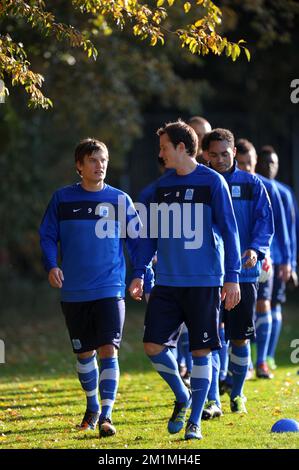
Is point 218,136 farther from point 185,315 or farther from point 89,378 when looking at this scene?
point 89,378

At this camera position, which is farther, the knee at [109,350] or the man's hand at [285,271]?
the man's hand at [285,271]

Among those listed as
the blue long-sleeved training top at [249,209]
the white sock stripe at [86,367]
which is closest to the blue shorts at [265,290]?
the blue long-sleeved training top at [249,209]

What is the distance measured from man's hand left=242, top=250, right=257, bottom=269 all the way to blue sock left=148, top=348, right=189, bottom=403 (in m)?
1.09

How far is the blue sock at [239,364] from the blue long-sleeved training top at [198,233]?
153 centimetres

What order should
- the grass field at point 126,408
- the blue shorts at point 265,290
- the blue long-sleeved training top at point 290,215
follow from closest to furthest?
the grass field at point 126,408, the blue shorts at point 265,290, the blue long-sleeved training top at point 290,215

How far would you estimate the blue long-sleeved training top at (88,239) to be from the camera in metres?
8.19

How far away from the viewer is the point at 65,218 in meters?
8.31

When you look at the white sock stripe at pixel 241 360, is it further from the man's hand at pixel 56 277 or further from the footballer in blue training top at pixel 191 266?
the man's hand at pixel 56 277

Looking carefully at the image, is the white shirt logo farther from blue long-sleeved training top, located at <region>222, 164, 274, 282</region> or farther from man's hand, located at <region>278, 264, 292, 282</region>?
man's hand, located at <region>278, 264, 292, 282</region>

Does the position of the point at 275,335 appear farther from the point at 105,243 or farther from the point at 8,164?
the point at 8,164

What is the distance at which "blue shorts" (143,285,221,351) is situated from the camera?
7.63 meters

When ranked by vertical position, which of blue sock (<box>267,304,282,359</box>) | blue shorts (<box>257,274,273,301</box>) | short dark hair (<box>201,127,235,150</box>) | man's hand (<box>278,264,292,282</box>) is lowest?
blue sock (<box>267,304,282,359</box>)

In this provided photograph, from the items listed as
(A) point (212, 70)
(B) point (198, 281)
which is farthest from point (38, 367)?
(A) point (212, 70)

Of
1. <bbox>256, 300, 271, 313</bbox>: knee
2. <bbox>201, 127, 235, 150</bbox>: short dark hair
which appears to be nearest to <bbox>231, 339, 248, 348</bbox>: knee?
<bbox>201, 127, 235, 150</bbox>: short dark hair
